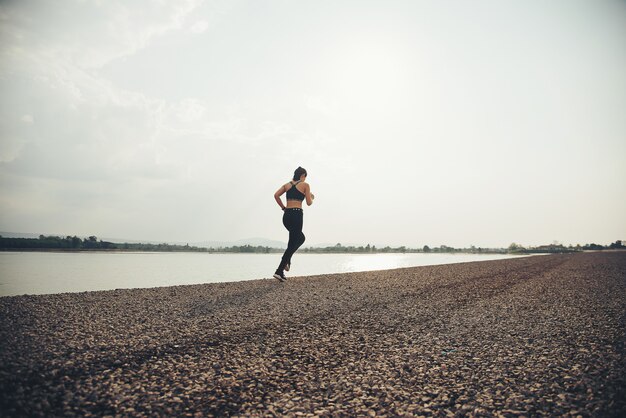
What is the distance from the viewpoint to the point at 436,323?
5.41 meters

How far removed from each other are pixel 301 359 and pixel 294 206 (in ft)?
24.2

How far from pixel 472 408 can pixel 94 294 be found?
763 cm

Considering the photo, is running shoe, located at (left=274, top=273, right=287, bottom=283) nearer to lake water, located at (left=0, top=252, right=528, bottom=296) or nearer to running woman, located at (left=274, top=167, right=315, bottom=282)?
running woman, located at (left=274, top=167, right=315, bottom=282)

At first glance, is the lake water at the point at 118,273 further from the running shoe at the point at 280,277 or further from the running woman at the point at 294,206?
the running woman at the point at 294,206

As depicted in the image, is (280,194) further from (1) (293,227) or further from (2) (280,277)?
(2) (280,277)

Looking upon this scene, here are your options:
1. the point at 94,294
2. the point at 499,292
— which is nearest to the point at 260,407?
the point at 94,294

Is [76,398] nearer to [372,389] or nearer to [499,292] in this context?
[372,389]

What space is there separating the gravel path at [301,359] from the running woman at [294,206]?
4183 mm

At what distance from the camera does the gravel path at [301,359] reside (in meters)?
2.53

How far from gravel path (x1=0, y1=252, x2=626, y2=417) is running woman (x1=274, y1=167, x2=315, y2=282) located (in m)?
4.18

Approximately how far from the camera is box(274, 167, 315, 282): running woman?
10664 millimetres

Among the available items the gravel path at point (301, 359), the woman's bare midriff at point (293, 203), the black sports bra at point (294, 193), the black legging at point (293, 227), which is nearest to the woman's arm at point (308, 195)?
the black sports bra at point (294, 193)

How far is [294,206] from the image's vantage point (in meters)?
10.7

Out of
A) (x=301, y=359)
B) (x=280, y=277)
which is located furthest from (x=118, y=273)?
(x=301, y=359)
